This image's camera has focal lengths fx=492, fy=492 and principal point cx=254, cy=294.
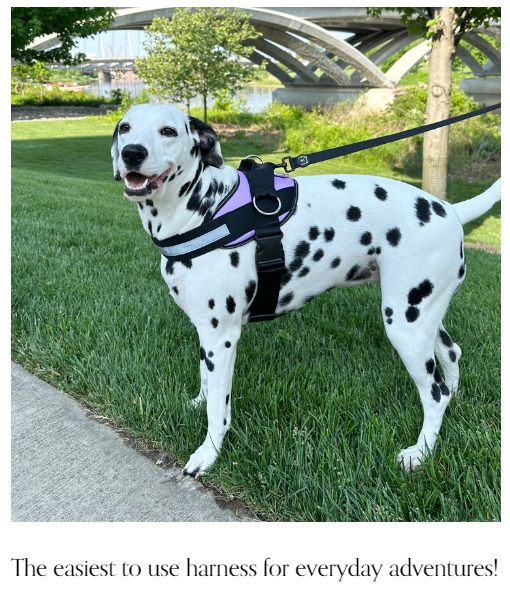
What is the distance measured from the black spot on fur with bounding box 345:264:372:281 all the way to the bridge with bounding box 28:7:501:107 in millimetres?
30155

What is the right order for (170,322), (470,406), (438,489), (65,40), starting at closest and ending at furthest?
(438,489) → (470,406) → (170,322) → (65,40)

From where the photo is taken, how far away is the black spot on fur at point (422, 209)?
267cm

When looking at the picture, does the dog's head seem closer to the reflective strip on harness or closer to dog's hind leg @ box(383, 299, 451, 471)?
the reflective strip on harness

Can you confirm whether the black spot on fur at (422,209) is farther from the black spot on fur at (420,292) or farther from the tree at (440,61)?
the tree at (440,61)

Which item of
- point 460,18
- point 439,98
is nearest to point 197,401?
point 439,98

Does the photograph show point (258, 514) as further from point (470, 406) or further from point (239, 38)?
point (239, 38)

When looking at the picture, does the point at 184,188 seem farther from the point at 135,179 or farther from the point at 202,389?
the point at 202,389

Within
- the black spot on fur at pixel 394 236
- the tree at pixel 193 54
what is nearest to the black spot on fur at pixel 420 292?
the black spot on fur at pixel 394 236

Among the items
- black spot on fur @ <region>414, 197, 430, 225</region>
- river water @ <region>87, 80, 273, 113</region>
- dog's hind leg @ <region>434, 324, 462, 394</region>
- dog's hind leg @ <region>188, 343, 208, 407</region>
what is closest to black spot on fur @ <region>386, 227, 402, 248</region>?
black spot on fur @ <region>414, 197, 430, 225</region>

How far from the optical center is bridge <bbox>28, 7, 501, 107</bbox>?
106 feet

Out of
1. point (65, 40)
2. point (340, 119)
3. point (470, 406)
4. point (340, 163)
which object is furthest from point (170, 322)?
point (340, 119)

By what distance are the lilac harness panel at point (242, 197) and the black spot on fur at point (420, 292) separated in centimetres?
81

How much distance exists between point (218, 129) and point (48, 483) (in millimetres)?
27117

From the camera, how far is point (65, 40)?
19.0m
